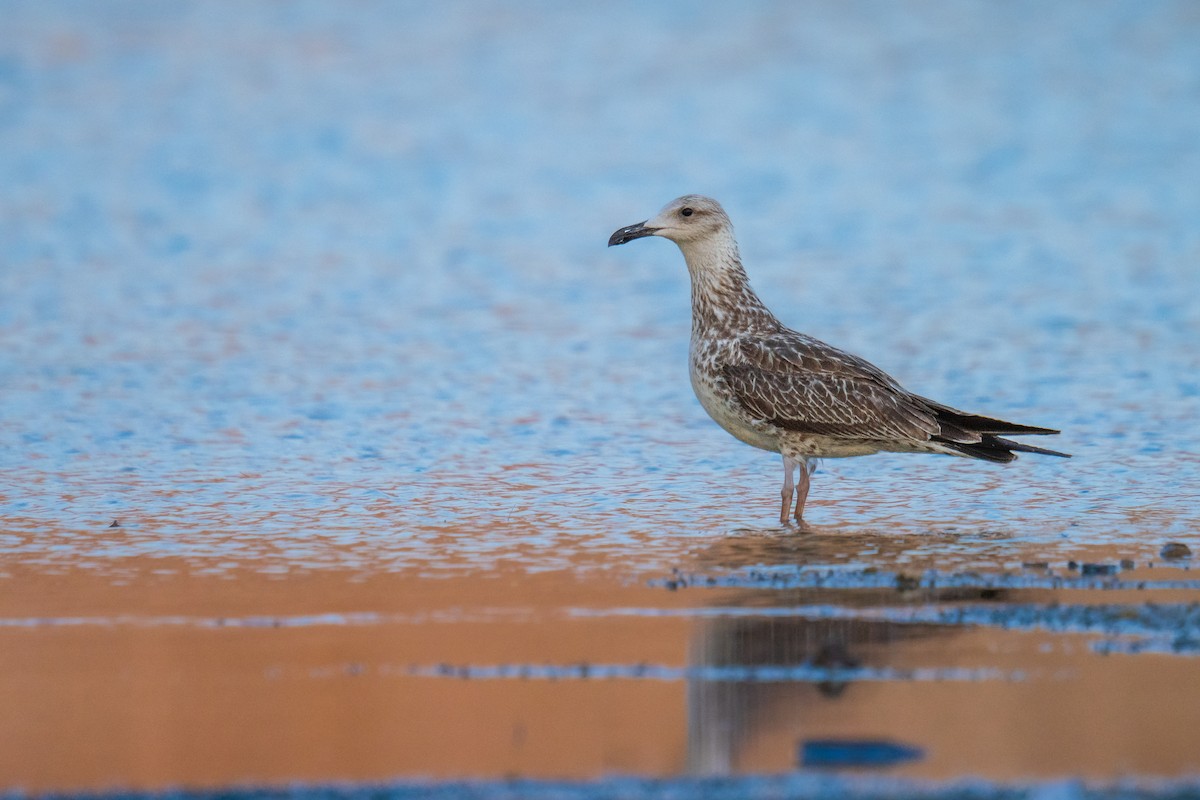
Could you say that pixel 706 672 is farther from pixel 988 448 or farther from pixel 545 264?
pixel 545 264

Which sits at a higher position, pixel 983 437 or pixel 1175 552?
pixel 983 437

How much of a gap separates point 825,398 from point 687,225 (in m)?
1.36

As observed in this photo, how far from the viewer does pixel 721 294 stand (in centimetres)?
930

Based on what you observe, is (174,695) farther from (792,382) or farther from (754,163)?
(754,163)

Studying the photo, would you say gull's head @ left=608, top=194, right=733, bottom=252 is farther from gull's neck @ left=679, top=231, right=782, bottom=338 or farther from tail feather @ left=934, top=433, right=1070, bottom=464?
tail feather @ left=934, top=433, right=1070, bottom=464

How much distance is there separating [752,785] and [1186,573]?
292 cm

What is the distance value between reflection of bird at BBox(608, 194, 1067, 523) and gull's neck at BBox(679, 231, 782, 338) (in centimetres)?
1

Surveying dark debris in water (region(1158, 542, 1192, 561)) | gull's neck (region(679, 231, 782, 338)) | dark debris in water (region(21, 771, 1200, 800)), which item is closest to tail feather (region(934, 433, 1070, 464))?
gull's neck (region(679, 231, 782, 338))

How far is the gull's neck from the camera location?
9211 millimetres

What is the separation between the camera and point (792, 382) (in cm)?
864

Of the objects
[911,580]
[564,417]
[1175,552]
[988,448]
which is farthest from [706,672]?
[564,417]

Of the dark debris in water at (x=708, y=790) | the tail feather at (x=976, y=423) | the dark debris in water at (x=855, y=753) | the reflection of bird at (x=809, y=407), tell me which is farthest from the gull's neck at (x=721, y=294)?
the dark debris in water at (x=708, y=790)

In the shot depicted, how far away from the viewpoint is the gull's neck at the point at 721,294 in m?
9.21

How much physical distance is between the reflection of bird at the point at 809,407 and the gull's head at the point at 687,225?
19.4 inches
